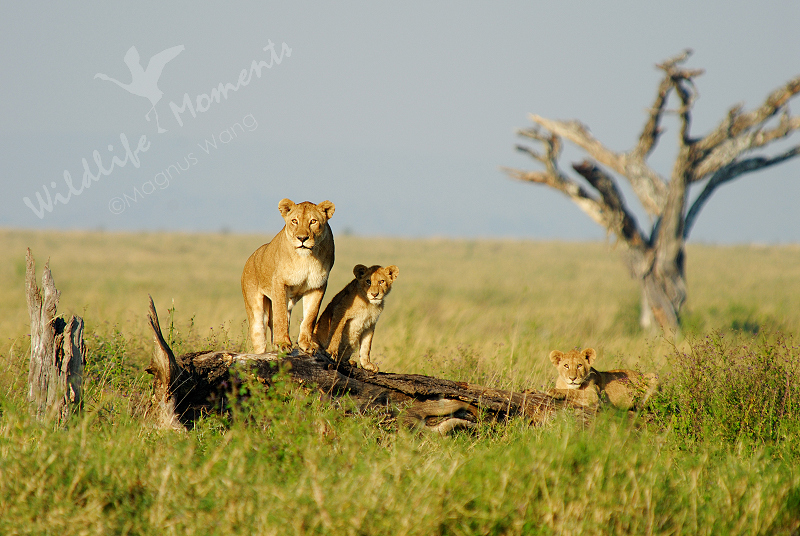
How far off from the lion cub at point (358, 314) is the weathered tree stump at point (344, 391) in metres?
0.42

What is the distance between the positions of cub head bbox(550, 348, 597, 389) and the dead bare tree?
6479mm

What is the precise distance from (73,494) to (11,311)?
12595mm

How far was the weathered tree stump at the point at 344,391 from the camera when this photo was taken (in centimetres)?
544

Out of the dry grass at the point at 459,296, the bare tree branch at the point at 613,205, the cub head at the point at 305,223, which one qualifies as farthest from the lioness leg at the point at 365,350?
the bare tree branch at the point at 613,205

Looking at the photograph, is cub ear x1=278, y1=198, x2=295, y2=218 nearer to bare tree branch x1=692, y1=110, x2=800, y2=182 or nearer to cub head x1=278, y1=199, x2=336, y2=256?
cub head x1=278, y1=199, x2=336, y2=256

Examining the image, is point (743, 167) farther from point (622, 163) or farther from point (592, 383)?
point (592, 383)

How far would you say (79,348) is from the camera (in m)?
5.46

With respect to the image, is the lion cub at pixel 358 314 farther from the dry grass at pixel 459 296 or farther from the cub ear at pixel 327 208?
the dry grass at pixel 459 296

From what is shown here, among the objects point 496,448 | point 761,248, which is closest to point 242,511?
point 496,448

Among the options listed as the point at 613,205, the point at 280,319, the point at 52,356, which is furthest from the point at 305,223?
the point at 613,205

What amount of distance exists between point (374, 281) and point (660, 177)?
32.1 ft

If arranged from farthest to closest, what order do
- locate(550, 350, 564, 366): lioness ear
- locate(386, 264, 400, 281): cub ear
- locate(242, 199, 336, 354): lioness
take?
locate(550, 350, 564, 366): lioness ear < locate(386, 264, 400, 281): cub ear < locate(242, 199, 336, 354): lioness

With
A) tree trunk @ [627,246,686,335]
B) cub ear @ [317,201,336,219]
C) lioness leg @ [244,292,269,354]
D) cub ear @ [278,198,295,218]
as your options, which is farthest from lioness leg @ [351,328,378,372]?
tree trunk @ [627,246,686,335]

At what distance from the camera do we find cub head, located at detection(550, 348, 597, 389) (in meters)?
6.80
